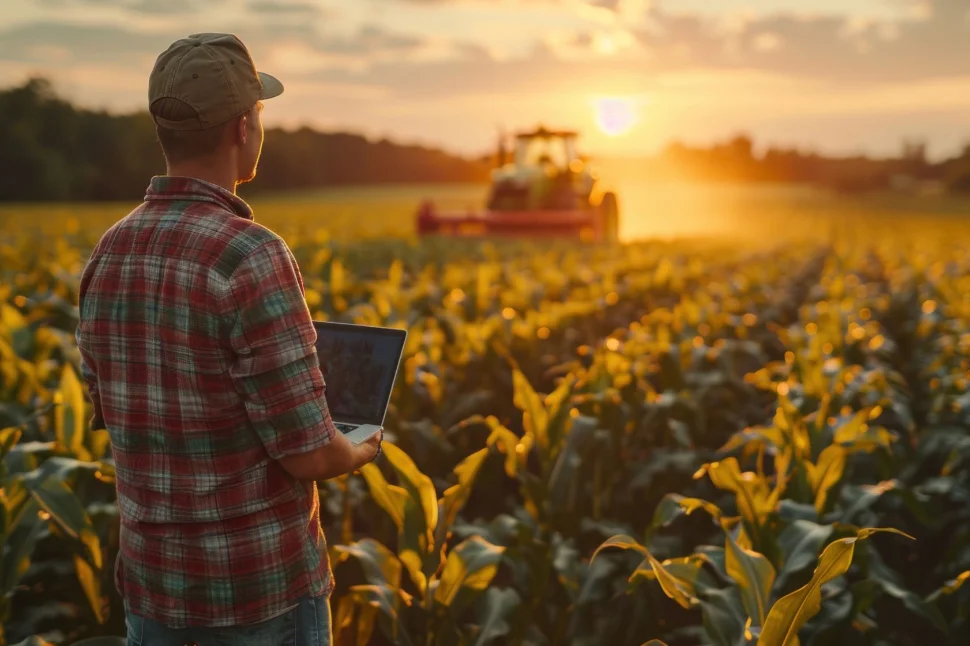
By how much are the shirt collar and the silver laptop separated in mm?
418

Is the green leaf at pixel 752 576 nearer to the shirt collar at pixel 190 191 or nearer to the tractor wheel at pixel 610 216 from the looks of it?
the shirt collar at pixel 190 191

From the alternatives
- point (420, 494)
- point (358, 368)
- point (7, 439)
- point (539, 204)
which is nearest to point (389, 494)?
point (420, 494)

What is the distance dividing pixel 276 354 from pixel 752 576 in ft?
5.21

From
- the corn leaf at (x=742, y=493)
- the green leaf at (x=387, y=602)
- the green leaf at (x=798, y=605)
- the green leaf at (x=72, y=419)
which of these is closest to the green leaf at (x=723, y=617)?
the corn leaf at (x=742, y=493)

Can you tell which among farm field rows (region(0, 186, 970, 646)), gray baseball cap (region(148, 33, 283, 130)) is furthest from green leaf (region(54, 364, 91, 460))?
gray baseball cap (region(148, 33, 283, 130))

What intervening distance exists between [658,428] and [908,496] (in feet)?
5.44

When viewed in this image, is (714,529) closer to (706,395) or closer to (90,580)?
(706,395)

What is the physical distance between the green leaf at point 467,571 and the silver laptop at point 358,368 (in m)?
0.95

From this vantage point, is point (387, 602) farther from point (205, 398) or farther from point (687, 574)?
point (205, 398)

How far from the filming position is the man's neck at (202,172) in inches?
62.2

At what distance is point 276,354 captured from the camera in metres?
1.48

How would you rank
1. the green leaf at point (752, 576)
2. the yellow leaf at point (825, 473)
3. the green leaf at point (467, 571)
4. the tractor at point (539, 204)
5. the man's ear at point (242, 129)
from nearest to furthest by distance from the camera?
1. the man's ear at point (242, 129)
2. the green leaf at point (752, 576)
3. the green leaf at point (467, 571)
4. the yellow leaf at point (825, 473)
5. the tractor at point (539, 204)

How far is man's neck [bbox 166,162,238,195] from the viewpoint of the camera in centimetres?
158

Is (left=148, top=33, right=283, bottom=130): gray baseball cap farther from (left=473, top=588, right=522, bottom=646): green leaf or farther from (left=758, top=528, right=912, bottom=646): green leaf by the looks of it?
(left=473, top=588, right=522, bottom=646): green leaf
